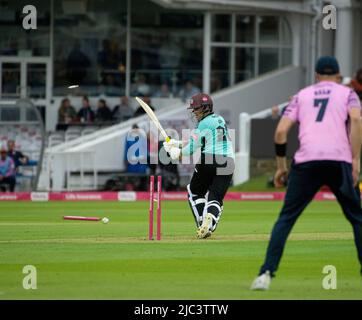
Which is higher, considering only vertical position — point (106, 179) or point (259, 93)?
point (259, 93)

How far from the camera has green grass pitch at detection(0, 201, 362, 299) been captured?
10.5m

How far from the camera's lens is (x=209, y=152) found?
14859 mm

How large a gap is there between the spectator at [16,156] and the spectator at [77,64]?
5.31 m

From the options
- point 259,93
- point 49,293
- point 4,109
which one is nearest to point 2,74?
point 4,109

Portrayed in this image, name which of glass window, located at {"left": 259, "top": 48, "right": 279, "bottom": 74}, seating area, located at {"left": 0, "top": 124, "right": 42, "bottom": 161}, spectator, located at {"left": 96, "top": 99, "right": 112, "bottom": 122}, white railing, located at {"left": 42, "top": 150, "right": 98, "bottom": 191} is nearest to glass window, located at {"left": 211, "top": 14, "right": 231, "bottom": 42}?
glass window, located at {"left": 259, "top": 48, "right": 279, "bottom": 74}

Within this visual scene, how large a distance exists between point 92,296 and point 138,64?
2623cm

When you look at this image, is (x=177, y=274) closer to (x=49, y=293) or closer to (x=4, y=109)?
(x=49, y=293)

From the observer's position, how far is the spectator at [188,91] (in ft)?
116

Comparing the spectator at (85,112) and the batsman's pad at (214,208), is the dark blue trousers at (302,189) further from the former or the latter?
the spectator at (85,112)

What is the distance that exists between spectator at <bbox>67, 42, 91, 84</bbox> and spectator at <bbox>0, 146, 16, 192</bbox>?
21.1ft

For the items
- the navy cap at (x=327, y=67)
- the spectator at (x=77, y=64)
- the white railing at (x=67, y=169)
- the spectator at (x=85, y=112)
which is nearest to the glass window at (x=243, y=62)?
the spectator at (x=77, y=64)

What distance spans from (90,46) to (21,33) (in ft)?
6.94

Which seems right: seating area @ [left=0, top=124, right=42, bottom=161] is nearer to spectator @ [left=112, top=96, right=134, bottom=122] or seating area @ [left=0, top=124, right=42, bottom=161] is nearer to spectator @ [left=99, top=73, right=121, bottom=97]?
spectator @ [left=112, top=96, right=134, bottom=122]

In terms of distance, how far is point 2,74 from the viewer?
35.0 meters
